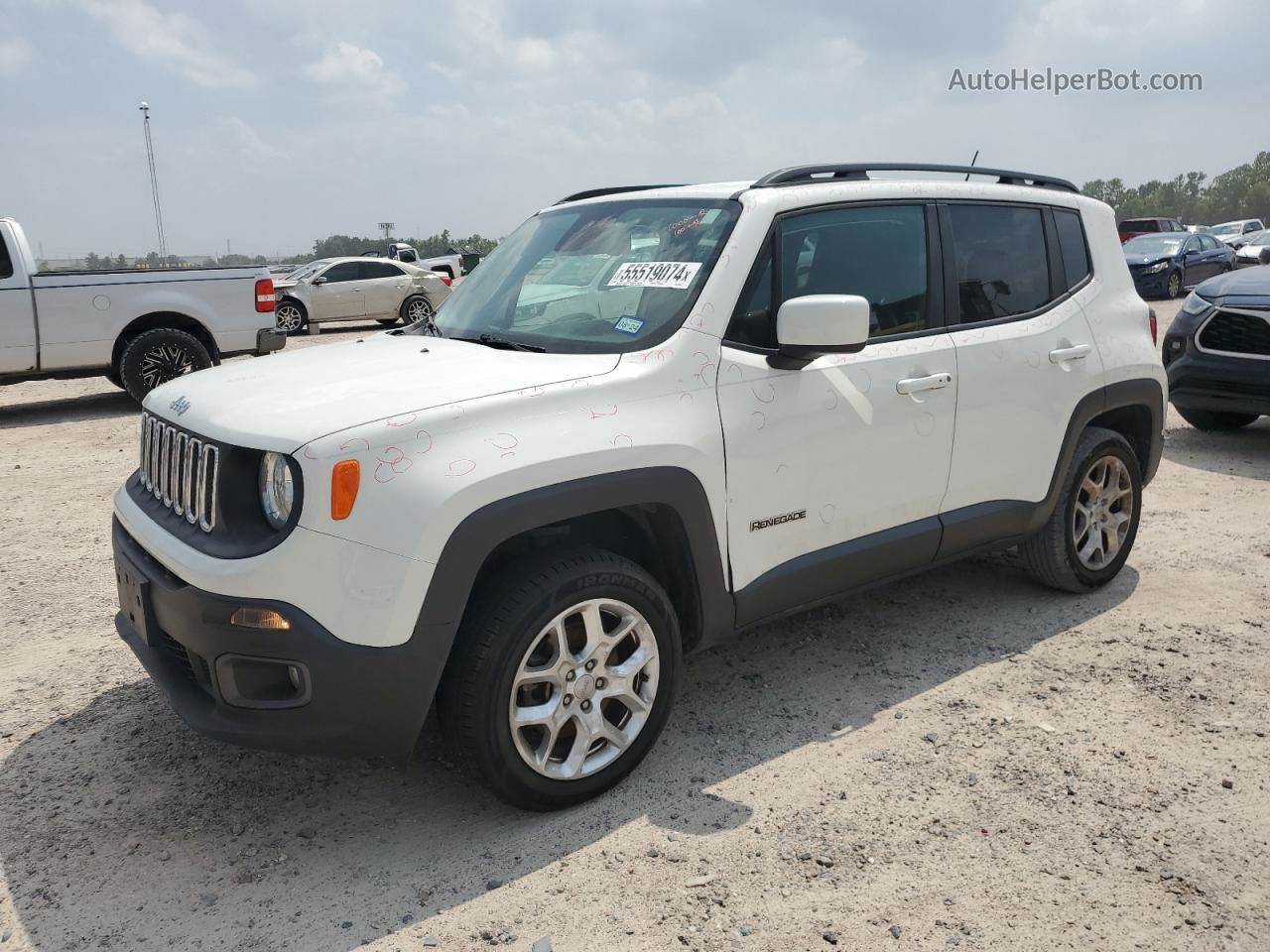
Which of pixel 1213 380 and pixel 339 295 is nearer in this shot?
pixel 1213 380

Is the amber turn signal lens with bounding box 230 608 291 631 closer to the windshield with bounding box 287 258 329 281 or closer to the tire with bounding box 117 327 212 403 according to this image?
the tire with bounding box 117 327 212 403

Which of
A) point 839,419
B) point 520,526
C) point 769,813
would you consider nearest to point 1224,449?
point 839,419

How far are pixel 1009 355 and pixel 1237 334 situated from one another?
4481 millimetres

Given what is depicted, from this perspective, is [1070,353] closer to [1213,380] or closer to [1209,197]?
[1213,380]

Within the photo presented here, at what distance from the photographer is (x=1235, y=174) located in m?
128

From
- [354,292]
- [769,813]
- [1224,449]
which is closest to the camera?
[769,813]

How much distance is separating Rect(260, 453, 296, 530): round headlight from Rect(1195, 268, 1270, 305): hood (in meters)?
7.26

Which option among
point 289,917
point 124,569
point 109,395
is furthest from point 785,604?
point 109,395

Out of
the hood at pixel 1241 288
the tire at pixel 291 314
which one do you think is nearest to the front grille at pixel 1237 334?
the hood at pixel 1241 288

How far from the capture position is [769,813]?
3.13 m

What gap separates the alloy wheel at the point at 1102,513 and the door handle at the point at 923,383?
1.20m

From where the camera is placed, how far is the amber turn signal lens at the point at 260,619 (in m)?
2.63

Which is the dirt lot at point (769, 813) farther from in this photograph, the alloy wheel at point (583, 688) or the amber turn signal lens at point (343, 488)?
the amber turn signal lens at point (343, 488)

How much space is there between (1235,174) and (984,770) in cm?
15021
